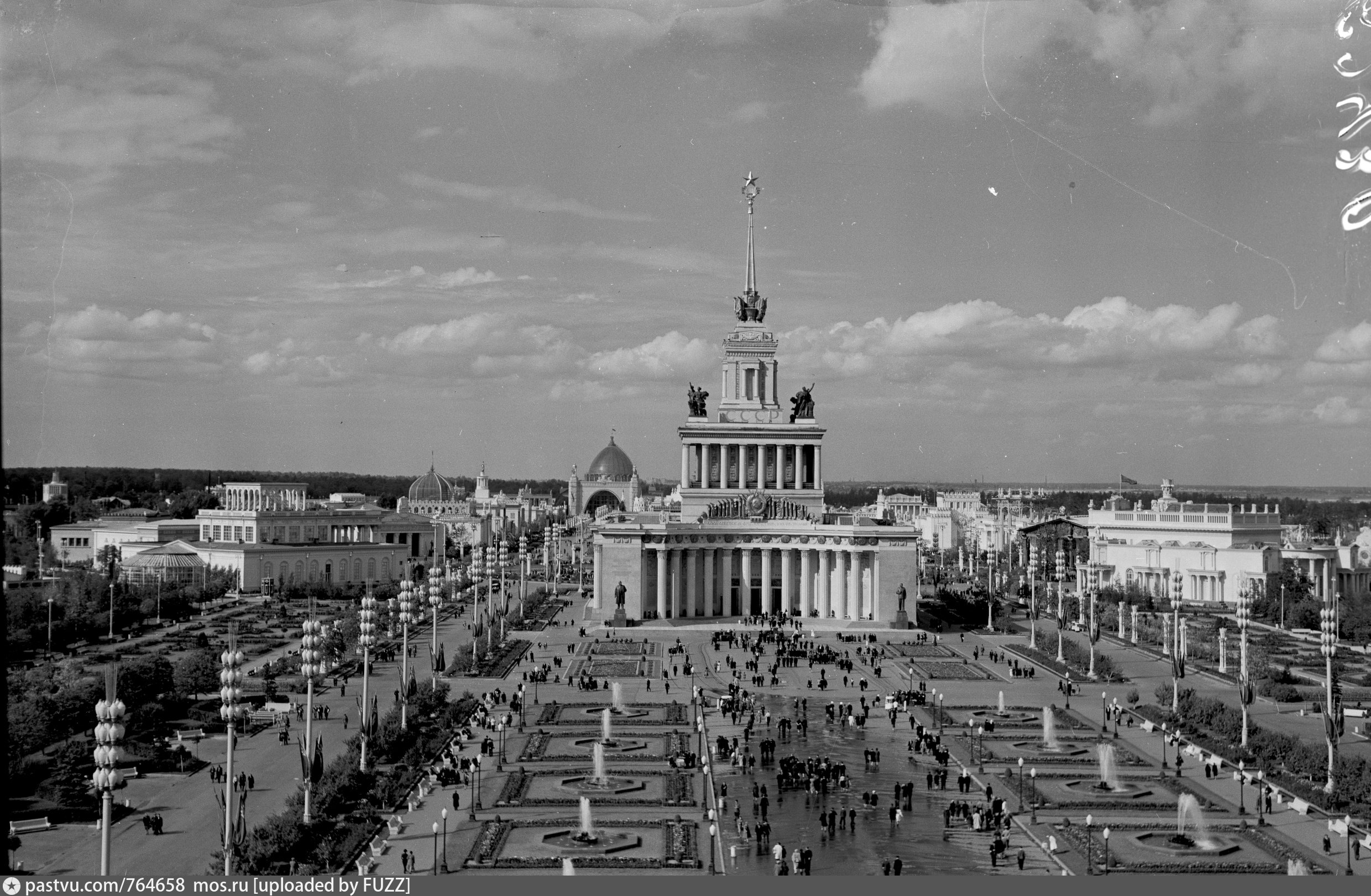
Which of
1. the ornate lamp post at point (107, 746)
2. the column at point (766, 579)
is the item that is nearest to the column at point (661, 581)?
the column at point (766, 579)

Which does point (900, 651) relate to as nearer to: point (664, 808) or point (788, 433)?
point (788, 433)

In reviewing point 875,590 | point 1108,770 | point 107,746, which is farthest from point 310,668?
point 875,590

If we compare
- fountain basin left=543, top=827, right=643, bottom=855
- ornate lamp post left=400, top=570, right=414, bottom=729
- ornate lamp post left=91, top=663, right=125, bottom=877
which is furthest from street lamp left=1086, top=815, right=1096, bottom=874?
ornate lamp post left=400, top=570, right=414, bottom=729

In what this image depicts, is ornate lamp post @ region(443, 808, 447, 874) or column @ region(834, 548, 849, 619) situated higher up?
column @ region(834, 548, 849, 619)

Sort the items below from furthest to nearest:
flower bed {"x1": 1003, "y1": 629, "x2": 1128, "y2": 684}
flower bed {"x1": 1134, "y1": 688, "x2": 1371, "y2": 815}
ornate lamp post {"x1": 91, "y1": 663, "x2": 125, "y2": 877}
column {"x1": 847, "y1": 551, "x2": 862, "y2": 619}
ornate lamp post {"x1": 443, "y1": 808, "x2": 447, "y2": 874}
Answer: column {"x1": 847, "y1": 551, "x2": 862, "y2": 619} → flower bed {"x1": 1003, "y1": 629, "x2": 1128, "y2": 684} → flower bed {"x1": 1134, "y1": 688, "x2": 1371, "y2": 815} → ornate lamp post {"x1": 443, "y1": 808, "x2": 447, "y2": 874} → ornate lamp post {"x1": 91, "y1": 663, "x2": 125, "y2": 877}

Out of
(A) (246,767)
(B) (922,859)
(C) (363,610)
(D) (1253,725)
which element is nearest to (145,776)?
(A) (246,767)

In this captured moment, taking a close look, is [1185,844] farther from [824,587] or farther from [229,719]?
[824,587]

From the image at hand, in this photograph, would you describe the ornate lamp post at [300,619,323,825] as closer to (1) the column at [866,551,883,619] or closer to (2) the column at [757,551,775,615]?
(2) the column at [757,551,775,615]

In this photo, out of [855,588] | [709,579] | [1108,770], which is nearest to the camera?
[1108,770]
